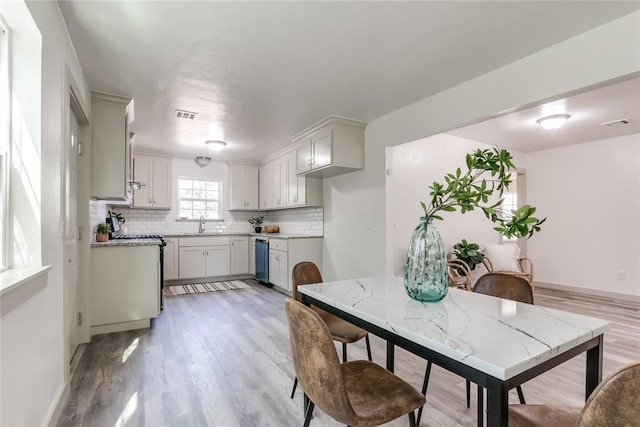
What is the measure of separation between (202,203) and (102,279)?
11.2 ft

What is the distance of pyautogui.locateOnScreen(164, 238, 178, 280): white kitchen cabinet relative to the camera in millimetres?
5496

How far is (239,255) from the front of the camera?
6.16m

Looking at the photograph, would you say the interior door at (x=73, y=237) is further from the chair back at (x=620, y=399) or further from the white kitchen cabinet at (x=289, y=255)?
the chair back at (x=620, y=399)

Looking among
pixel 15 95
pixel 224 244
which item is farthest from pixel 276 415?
pixel 224 244

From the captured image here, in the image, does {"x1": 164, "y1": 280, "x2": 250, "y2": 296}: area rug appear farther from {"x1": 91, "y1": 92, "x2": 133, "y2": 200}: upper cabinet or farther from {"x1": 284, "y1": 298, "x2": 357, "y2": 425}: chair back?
Answer: {"x1": 284, "y1": 298, "x2": 357, "y2": 425}: chair back

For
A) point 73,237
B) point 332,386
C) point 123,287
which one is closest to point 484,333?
point 332,386

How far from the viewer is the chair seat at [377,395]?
1.18m

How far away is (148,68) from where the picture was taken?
102 inches

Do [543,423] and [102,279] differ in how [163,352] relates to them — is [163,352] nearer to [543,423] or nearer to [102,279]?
[102,279]

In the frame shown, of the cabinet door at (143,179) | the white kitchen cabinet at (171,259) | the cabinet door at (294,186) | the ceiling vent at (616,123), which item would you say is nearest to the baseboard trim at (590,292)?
the ceiling vent at (616,123)

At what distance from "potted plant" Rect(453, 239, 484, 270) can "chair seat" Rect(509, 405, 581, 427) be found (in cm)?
352

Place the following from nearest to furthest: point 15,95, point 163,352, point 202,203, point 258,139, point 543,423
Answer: point 543,423, point 15,95, point 163,352, point 258,139, point 202,203

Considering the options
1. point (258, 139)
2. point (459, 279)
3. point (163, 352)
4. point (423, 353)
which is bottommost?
point (163, 352)

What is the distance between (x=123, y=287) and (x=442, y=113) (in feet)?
12.1
